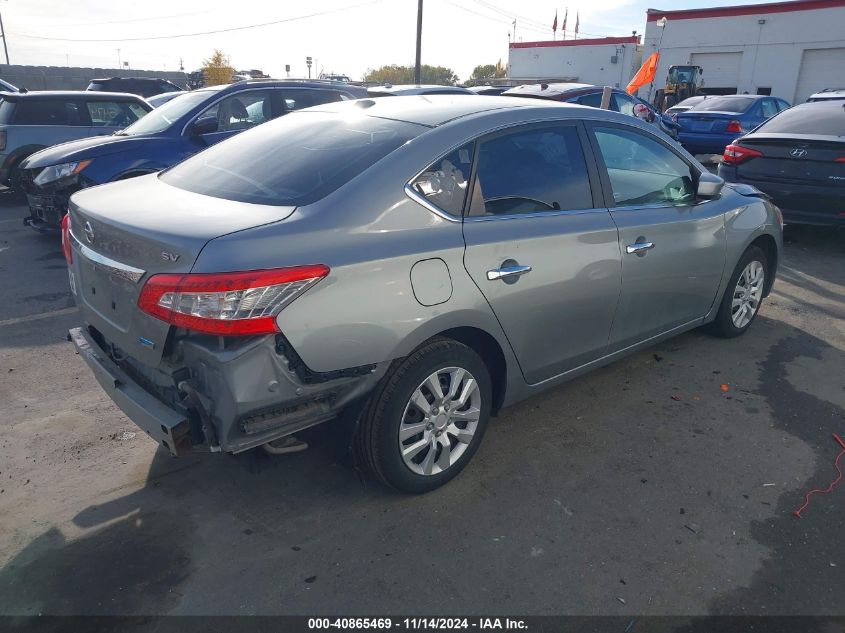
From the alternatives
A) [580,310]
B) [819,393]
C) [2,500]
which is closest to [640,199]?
[580,310]

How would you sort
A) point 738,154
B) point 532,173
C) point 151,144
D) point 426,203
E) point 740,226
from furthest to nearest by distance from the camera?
point 738,154 < point 151,144 < point 740,226 < point 532,173 < point 426,203

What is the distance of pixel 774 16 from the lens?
3281cm

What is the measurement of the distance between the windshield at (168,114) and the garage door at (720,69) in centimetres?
3323

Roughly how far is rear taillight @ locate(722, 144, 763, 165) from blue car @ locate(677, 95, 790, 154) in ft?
22.6

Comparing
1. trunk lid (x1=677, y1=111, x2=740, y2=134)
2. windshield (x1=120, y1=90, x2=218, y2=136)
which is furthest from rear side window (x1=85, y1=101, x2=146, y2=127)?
trunk lid (x1=677, y1=111, x2=740, y2=134)

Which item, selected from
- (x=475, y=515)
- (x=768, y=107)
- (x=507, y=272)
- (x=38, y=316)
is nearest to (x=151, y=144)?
(x=38, y=316)

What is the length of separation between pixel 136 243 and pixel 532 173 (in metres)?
1.92

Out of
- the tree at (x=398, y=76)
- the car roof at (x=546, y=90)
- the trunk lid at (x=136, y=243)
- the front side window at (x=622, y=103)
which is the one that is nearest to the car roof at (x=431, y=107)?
the trunk lid at (x=136, y=243)

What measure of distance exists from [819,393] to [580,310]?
198 centimetres

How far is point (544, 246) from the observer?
324 centimetres

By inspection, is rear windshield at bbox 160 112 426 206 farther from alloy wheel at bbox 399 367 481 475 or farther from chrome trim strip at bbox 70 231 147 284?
alloy wheel at bbox 399 367 481 475

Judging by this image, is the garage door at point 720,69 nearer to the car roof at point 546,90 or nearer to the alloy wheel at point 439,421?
the car roof at point 546,90

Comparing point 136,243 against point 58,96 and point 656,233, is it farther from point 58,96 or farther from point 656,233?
point 58,96

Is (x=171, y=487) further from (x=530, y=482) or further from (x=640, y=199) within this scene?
(x=640, y=199)
